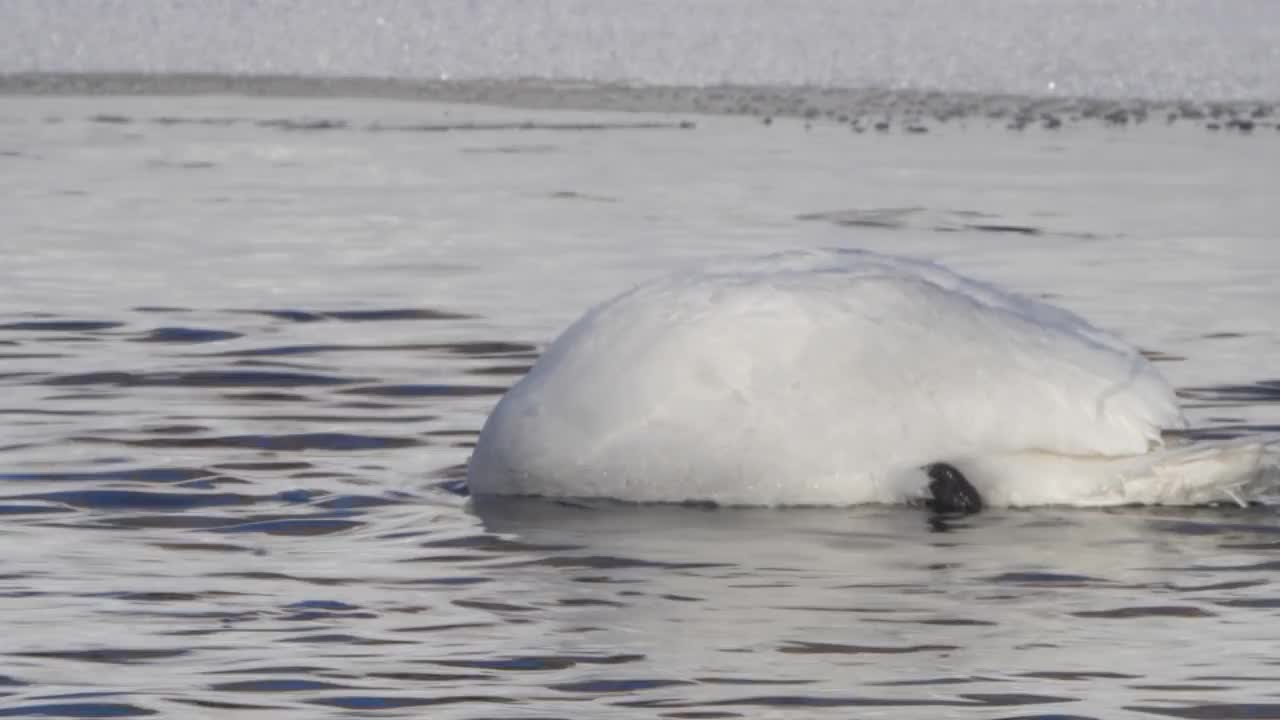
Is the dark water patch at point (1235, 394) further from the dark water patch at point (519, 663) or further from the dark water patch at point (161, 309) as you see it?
the dark water patch at point (161, 309)

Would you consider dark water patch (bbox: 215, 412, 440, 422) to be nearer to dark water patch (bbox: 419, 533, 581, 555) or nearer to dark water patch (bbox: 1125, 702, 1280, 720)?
dark water patch (bbox: 419, 533, 581, 555)

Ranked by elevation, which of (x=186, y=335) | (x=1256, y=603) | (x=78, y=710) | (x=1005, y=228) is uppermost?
(x=1005, y=228)

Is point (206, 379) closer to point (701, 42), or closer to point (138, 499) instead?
point (138, 499)

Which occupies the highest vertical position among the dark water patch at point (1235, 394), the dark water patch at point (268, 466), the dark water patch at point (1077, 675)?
the dark water patch at point (1235, 394)

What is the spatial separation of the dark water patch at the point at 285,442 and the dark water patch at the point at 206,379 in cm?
103

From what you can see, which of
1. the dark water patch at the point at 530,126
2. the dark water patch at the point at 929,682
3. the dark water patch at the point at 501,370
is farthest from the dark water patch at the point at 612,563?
the dark water patch at the point at 530,126

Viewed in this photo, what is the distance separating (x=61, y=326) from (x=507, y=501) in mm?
3783

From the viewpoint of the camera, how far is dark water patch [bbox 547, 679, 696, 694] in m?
4.60

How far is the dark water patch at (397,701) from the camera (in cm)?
449

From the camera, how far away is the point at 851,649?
4918 millimetres

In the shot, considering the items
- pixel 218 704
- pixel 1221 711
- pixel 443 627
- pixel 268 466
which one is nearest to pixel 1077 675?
pixel 1221 711

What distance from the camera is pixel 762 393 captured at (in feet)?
21.5

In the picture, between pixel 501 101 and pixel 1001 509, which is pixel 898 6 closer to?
pixel 501 101

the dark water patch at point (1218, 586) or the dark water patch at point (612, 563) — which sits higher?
the dark water patch at point (1218, 586)
